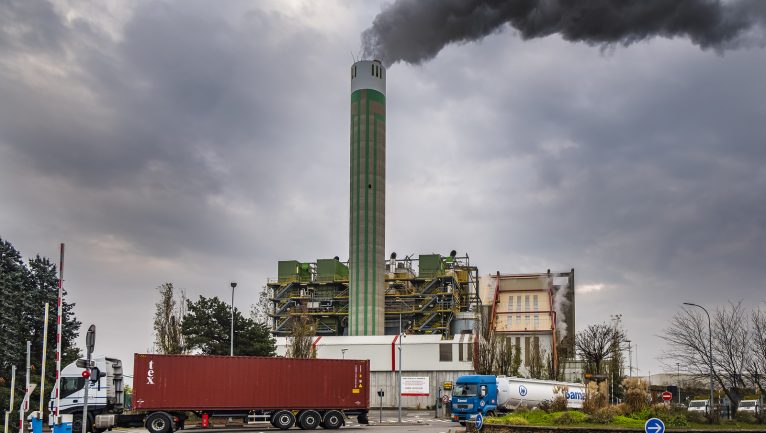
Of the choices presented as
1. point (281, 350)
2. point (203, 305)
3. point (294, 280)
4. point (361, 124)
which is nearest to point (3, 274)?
point (203, 305)

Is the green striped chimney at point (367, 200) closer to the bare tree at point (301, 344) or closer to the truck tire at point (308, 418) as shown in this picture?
the bare tree at point (301, 344)

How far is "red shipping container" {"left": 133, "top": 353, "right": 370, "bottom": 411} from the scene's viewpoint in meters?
33.6

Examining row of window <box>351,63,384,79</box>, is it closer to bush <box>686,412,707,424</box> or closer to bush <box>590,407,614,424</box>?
bush <box>590,407,614,424</box>

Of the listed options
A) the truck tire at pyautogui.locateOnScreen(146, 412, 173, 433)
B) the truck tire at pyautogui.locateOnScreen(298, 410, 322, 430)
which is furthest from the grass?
the truck tire at pyautogui.locateOnScreen(146, 412, 173, 433)

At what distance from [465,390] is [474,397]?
682mm

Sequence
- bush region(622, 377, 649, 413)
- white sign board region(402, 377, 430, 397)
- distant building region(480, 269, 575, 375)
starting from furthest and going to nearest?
distant building region(480, 269, 575, 375) → white sign board region(402, 377, 430, 397) → bush region(622, 377, 649, 413)

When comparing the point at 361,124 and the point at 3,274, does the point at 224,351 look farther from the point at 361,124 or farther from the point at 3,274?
the point at 361,124

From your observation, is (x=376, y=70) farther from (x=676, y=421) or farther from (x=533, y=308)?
(x=676, y=421)

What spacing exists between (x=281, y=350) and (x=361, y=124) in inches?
930

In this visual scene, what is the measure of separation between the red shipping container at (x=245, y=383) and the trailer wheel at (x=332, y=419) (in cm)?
41

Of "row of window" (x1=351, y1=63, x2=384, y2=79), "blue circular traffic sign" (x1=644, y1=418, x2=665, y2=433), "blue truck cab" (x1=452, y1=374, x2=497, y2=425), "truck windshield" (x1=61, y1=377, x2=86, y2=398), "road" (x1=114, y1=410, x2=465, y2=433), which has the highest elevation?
"row of window" (x1=351, y1=63, x2=384, y2=79)

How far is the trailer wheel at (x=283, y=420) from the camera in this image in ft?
119

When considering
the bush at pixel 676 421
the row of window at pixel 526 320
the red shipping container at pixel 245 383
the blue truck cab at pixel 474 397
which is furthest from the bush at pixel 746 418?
the row of window at pixel 526 320

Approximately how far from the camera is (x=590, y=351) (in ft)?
246
